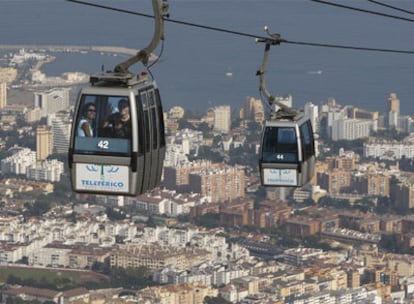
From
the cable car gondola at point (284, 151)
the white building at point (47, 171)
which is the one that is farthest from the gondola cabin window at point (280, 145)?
the white building at point (47, 171)

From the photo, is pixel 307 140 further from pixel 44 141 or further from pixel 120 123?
pixel 44 141

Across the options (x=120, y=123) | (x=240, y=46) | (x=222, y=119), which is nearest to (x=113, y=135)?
(x=120, y=123)

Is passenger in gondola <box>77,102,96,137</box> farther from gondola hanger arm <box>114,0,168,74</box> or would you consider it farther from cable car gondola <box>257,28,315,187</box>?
cable car gondola <box>257,28,315,187</box>

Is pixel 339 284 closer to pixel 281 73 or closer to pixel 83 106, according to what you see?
pixel 83 106

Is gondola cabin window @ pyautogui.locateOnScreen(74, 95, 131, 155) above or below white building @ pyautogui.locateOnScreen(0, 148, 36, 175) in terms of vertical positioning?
above

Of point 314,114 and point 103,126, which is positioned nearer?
point 103,126

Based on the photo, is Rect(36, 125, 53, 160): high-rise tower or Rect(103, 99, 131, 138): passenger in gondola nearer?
Rect(103, 99, 131, 138): passenger in gondola

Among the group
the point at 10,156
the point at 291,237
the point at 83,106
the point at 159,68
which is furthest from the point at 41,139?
the point at 83,106

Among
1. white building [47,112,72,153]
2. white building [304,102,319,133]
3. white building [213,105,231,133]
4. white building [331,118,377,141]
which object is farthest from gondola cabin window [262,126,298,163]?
white building [213,105,231,133]
